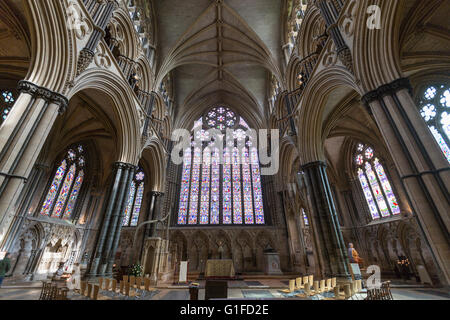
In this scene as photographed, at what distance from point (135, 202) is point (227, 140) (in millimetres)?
9912

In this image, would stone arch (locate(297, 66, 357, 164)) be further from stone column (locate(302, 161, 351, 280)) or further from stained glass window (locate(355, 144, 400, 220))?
stained glass window (locate(355, 144, 400, 220))

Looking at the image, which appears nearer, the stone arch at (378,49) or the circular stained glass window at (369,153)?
the stone arch at (378,49)

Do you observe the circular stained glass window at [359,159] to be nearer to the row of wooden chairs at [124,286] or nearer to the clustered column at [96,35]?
the row of wooden chairs at [124,286]

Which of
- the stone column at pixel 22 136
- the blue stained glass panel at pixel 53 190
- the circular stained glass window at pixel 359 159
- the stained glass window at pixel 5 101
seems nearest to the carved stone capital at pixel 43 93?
the stone column at pixel 22 136

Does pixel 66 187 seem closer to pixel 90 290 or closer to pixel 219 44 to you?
pixel 90 290

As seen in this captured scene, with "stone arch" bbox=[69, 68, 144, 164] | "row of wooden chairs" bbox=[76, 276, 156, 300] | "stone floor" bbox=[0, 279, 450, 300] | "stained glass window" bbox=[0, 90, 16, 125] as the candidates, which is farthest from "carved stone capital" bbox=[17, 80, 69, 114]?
"stained glass window" bbox=[0, 90, 16, 125]

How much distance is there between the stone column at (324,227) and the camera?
7.16 metres

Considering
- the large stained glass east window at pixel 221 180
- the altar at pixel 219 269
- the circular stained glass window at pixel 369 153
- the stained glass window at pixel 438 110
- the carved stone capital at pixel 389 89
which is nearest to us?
the carved stone capital at pixel 389 89

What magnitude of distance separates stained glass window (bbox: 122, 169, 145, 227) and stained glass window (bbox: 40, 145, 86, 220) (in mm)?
3555

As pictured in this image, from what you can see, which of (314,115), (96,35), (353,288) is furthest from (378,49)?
(96,35)

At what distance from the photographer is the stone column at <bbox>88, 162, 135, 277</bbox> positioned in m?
7.53

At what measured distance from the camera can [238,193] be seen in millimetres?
16156

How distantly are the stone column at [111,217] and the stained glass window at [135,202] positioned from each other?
6800 mm

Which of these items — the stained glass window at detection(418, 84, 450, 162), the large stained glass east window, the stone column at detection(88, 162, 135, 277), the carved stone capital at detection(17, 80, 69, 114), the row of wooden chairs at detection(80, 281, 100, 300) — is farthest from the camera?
the large stained glass east window
